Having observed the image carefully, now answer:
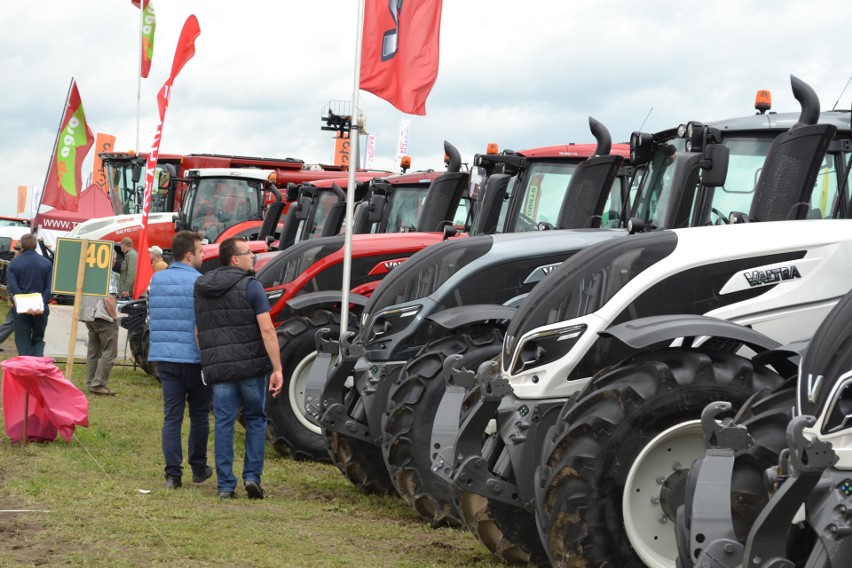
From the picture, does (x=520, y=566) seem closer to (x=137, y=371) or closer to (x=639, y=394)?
(x=639, y=394)

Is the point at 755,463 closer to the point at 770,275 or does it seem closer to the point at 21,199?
the point at 770,275

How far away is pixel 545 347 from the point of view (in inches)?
250

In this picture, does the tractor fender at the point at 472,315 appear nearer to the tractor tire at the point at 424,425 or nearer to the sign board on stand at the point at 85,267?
the tractor tire at the point at 424,425

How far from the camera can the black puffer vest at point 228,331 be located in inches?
342

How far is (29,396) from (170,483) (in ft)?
7.95

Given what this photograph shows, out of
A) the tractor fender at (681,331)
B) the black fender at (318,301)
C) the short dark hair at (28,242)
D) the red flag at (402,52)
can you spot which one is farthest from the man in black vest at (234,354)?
the short dark hair at (28,242)

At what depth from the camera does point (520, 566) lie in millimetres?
6676

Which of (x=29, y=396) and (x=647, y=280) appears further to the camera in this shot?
(x=29, y=396)

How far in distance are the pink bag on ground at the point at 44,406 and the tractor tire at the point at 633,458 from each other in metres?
6.49

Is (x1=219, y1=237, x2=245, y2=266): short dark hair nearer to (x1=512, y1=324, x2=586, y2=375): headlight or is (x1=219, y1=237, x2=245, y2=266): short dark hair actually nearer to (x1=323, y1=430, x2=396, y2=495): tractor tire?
(x1=323, y1=430, x2=396, y2=495): tractor tire

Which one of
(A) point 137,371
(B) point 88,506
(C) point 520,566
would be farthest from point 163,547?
(A) point 137,371

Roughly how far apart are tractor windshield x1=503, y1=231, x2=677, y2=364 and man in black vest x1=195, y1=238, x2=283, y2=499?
8.64 ft

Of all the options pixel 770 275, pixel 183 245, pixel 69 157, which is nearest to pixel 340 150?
pixel 69 157

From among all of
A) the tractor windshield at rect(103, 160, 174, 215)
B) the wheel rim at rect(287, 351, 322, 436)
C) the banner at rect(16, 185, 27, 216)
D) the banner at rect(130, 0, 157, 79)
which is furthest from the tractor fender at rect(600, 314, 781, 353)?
the banner at rect(16, 185, 27, 216)
